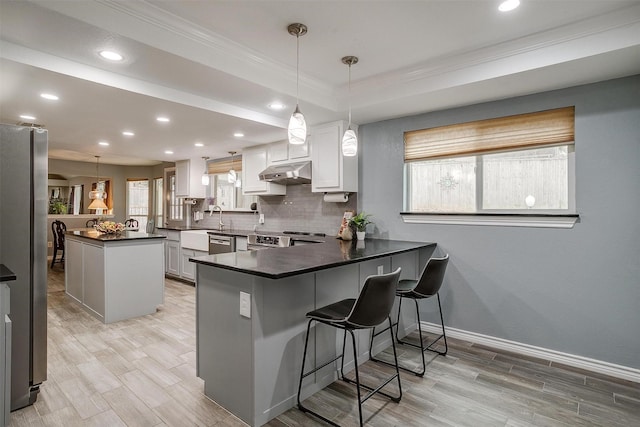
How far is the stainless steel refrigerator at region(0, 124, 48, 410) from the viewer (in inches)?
86.4

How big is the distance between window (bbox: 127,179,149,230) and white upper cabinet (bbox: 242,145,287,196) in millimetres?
4924

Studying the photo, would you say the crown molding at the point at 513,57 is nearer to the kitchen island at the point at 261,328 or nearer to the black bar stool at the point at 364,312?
the kitchen island at the point at 261,328

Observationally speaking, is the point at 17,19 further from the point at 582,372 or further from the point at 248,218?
the point at 582,372

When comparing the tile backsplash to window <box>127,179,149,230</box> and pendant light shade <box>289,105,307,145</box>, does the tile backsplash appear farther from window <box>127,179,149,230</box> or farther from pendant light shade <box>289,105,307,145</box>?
window <box>127,179,149,230</box>

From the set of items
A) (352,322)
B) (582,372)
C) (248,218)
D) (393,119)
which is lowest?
(582,372)

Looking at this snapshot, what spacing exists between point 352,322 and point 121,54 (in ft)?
7.77

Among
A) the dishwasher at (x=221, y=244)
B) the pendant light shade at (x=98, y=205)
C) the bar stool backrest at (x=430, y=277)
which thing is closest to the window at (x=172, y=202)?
the pendant light shade at (x=98, y=205)

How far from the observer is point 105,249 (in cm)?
380

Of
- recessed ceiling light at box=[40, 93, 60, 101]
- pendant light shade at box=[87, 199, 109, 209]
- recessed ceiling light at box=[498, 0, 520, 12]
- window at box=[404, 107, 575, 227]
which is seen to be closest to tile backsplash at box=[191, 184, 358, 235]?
window at box=[404, 107, 575, 227]

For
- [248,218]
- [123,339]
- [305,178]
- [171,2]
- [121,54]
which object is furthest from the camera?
[248,218]

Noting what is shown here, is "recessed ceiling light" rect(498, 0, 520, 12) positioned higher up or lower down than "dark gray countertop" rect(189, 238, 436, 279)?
higher up

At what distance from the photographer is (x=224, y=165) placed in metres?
6.30

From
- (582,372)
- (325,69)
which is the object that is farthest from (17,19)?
(582,372)

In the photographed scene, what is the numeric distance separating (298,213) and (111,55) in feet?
10.1
